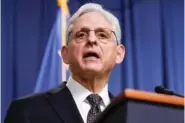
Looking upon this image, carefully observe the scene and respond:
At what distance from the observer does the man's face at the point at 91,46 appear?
41.8 inches

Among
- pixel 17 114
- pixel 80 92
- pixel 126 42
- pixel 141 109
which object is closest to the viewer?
pixel 141 109

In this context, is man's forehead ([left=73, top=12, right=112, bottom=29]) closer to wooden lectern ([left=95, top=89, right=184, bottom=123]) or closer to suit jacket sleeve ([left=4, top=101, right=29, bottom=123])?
suit jacket sleeve ([left=4, top=101, right=29, bottom=123])

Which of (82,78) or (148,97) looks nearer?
(148,97)

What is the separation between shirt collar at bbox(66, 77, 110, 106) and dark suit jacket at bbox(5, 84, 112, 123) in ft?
0.08

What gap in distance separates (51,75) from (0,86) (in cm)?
29

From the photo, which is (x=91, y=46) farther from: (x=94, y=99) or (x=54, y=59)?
(x=54, y=59)

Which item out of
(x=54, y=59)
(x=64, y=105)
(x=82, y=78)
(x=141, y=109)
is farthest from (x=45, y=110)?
(x=54, y=59)

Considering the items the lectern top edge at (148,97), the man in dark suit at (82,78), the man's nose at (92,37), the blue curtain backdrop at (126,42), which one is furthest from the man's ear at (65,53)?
the blue curtain backdrop at (126,42)

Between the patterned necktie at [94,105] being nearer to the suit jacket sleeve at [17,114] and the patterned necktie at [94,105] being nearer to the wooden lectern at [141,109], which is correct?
the suit jacket sleeve at [17,114]

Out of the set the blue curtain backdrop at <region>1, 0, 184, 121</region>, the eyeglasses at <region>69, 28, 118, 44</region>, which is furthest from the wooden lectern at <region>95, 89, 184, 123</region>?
the blue curtain backdrop at <region>1, 0, 184, 121</region>

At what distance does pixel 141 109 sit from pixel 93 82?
626 millimetres

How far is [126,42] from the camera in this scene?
2.21 m

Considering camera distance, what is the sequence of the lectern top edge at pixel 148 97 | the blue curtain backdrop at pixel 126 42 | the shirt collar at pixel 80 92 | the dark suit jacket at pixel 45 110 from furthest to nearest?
the blue curtain backdrop at pixel 126 42 → the shirt collar at pixel 80 92 → the dark suit jacket at pixel 45 110 → the lectern top edge at pixel 148 97

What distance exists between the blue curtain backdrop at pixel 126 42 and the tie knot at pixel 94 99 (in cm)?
110
